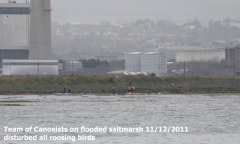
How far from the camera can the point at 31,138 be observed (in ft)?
127

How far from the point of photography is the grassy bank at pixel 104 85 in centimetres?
10569

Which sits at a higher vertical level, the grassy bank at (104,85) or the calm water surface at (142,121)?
the grassy bank at (104,85)

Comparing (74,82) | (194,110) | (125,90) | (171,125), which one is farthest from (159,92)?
(171,125)

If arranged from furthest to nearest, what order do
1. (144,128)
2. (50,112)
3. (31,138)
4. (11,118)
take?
1. (50,112)
2. (11,118)
3. (144,128)
4. (31,138)

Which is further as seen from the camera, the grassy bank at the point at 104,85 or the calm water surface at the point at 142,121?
the grassy bank at the point at 104,85

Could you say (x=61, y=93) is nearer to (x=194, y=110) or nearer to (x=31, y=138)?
(x=194, y=110)

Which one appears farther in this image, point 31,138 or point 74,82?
point 74,82

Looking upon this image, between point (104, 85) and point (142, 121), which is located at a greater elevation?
point (104, 85)

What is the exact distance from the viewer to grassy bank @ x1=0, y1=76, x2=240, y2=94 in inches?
4161

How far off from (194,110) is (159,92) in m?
47.2

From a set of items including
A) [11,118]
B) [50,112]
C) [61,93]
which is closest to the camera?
[11,118]

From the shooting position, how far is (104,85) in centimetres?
11094

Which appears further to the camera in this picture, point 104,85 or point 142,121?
point 104,85

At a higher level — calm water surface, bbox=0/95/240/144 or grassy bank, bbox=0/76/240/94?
grassy bank, bbox=0/76/240/94
